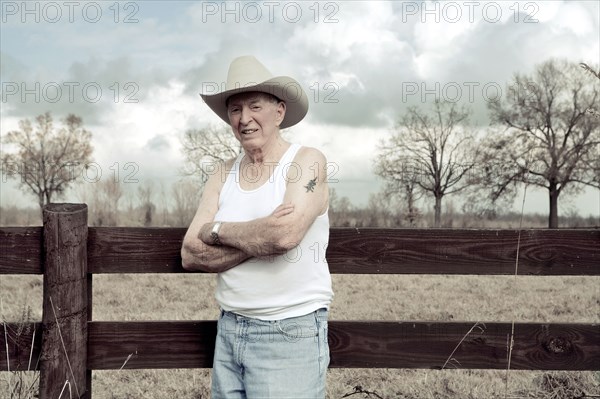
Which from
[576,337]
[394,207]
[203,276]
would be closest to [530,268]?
[576,337]

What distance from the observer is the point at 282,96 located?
3.30 metres

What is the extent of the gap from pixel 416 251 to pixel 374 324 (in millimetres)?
489

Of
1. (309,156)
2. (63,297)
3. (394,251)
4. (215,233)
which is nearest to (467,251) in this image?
(394,251)

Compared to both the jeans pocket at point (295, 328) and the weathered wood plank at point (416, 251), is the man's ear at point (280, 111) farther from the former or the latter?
the jeans pocket at point (295, 328)

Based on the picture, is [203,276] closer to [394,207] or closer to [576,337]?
[576,337]

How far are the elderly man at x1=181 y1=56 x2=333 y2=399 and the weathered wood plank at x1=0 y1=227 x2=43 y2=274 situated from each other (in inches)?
41.3

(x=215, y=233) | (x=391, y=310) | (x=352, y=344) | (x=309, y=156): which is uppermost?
(x=309, y=156)

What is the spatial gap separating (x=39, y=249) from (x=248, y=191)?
1414 mm

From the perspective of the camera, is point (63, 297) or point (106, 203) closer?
point (63, 297)

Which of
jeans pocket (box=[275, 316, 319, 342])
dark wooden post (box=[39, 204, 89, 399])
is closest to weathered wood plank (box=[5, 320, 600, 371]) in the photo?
dark wooden post (box=[39, 204, 89, 399])

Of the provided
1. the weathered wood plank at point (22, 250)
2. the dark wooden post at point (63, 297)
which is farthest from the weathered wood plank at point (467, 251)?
the weathered wood plank at point (22, 250)

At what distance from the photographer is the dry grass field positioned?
5508 millimetres

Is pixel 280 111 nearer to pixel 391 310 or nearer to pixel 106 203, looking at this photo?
pixel 391 310

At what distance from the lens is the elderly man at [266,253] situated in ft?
9.85
